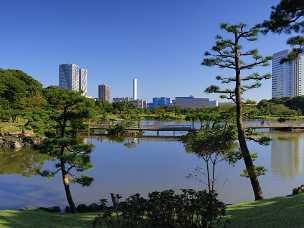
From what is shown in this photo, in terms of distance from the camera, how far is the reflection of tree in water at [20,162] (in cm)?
1745

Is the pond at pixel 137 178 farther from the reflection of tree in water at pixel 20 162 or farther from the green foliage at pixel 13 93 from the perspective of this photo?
the green foliage at pixel 13 93

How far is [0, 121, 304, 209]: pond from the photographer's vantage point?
12223 millimetres

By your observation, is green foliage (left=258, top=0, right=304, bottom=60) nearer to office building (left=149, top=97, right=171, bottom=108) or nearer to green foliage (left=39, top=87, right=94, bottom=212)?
green foliage (left=39, top=87, right=94, bottom=212)

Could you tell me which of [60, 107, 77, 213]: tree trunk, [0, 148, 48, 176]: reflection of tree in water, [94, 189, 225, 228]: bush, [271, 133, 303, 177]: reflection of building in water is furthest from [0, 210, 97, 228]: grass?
[271, 133, 303, 177]: reflection of building in water

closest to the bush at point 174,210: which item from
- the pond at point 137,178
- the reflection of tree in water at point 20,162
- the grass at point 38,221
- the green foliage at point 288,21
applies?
the grass at point 38,221

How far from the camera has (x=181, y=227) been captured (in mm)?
5090

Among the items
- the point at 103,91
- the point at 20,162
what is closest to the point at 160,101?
the point at 103,91

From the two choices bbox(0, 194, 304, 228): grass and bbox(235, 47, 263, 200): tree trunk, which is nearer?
bbox(0, 194, 304, 228): grass

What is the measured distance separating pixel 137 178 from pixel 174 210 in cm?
1005

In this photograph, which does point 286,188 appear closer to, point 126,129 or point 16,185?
point 16,185

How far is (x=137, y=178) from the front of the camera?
49.5 ft

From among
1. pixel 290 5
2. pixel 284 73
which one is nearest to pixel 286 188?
pixel 290 5

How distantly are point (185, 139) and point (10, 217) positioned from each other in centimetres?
799

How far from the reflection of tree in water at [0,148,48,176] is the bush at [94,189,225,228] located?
41.0 feet
